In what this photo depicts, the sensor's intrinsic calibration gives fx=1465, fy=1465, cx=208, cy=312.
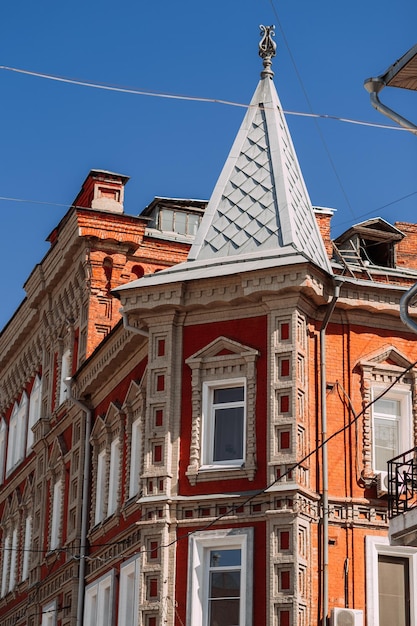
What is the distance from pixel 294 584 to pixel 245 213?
7.03m

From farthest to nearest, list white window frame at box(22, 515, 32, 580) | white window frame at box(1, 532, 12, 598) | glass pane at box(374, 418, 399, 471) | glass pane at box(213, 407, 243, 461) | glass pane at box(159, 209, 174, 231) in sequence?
white window frame at box(1, 532, 12, 598)
glass pane at box(159, 209, 174, 231)
white window frame at box(22, 515, 32, 580)
glass pane at box(374, 418, 399, 471)
glass pane at box(213, 407, 243, 461)

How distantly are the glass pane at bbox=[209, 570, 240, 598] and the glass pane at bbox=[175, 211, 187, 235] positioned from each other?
14.0 metres

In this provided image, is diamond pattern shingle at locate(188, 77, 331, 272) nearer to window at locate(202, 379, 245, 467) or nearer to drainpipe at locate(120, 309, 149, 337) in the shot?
drainpipe at locate(120, 309, 149, 337)

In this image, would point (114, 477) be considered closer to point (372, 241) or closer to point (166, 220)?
point (372, 241)

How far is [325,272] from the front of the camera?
24.0m

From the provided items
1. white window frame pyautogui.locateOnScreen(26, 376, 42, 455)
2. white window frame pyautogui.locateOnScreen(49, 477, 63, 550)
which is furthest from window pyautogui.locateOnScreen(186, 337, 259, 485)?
white window frame pyautogui.locateOnScreen(26, 376, 42, 455)

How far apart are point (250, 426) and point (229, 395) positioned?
0.92 metres

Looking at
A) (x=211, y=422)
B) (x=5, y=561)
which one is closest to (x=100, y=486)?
(x=211, y=422)

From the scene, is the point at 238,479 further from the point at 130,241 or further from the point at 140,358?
the point at 130,241

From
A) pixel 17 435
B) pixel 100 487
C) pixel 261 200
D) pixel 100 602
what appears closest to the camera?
pixel 261 200

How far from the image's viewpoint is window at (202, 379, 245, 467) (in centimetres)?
2388

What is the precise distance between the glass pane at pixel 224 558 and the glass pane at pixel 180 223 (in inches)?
537

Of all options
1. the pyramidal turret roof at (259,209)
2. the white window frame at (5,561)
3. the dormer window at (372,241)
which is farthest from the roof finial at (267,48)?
the white window frame at (5,561)

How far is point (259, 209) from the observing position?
25.9 m
